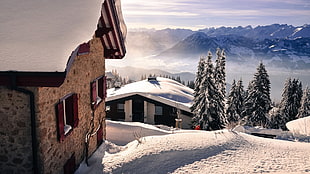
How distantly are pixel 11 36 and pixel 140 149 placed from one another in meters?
5.03

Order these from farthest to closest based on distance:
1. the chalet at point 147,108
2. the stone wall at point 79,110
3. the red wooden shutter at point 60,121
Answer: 1. the chalet at point 147,108
2. the red wooden shutter at point 60,121
3. the stone wall at point 79,110

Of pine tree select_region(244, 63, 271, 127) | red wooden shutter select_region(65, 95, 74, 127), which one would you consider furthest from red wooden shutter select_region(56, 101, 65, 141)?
pine tree select_region(244, 63, 271, 127)

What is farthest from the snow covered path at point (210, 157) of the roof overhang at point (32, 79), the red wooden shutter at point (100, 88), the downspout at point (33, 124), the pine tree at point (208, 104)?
the pine tree at point (208, 104)

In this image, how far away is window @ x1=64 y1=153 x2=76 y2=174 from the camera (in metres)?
6.98

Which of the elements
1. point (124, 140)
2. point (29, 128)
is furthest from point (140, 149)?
point (124, 140)

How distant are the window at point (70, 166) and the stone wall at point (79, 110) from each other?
0.49 feet

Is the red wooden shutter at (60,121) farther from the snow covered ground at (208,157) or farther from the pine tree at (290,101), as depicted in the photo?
the pine tree at (290,101)

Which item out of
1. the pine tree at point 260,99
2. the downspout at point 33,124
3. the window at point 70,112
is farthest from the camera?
the pine tree at point 260,99

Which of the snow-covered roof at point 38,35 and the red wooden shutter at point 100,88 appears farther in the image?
the red wooden shutter at point 100,88

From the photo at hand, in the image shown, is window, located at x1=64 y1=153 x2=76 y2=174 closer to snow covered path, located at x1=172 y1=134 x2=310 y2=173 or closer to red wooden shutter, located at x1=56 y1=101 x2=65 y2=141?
red wooden shutter, located at x1=56 y1=101 x2=65 y2=141

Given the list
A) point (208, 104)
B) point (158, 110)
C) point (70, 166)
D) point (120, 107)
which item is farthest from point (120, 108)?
point (70, 166)

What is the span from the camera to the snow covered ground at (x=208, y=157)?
256 inches

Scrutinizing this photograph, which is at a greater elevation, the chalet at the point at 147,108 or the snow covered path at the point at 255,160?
the snow covered path at the point at 255,160

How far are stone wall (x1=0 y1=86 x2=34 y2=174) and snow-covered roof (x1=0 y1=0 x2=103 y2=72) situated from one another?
39.6 inches
